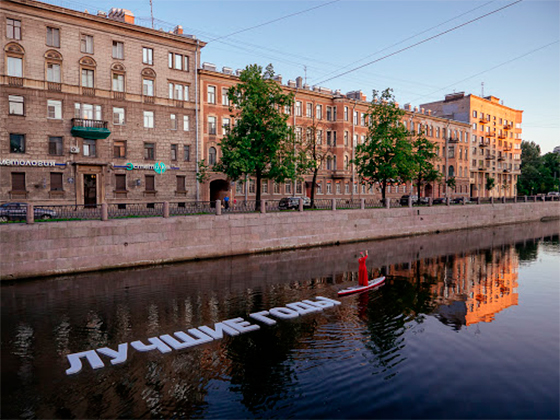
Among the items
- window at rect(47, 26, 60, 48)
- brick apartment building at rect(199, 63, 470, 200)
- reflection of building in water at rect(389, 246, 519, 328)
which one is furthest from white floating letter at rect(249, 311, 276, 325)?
window at rect(47, 26, 60, 48)

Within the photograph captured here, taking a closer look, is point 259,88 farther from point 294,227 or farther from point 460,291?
point 460,291

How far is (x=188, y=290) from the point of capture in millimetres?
17297

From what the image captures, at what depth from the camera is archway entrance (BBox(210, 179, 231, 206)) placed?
43.6 m

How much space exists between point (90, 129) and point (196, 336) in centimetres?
2784

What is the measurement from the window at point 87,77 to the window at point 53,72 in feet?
6.25

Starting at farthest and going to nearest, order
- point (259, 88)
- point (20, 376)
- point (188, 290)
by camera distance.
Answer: point (259, 88) < point (188, 290) < point (20, 376)

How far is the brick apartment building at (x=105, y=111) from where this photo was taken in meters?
31.7

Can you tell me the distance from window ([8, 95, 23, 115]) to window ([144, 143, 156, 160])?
1009 cm

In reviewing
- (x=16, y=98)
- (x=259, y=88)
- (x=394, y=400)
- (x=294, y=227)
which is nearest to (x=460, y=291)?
(x=394, y=400)

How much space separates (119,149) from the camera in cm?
3662

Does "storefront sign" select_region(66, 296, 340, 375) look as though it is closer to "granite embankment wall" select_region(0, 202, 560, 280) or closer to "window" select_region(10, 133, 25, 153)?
"granite embankment wall" select_region(0, 202, 560, 280)

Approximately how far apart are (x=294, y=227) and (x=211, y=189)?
17515 millimetres

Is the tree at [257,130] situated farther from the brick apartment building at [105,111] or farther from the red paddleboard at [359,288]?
the red paddleboard at [359,288]

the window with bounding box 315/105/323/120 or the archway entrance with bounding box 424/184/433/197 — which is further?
the archway entrance with bounding box 424/184/433/197
